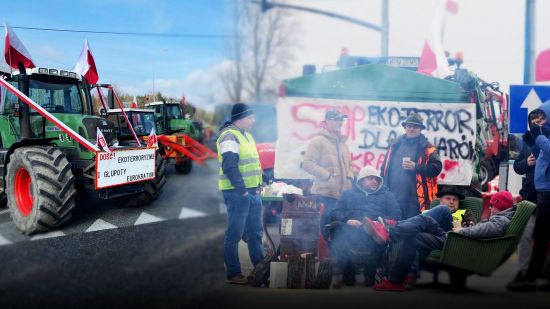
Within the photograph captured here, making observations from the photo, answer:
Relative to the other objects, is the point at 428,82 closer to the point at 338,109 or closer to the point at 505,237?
the point at 338,109

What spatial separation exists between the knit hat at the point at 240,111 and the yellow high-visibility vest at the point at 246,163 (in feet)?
0.70

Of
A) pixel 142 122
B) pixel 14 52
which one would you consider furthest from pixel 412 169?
pixel 14 52

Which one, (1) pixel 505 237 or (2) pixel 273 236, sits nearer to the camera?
(1) pixel 505 237

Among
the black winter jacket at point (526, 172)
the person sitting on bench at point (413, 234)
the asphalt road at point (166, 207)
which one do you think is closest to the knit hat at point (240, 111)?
the asphalt road at point (166, 207)

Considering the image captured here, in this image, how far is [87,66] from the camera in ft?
6.32

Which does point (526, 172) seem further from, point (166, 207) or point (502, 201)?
point (166, 207)

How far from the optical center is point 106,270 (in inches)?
75.6

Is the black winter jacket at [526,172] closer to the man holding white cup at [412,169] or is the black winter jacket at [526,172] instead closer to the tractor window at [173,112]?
the man holding white cup at [412,169]

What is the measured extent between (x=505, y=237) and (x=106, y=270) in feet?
7.07

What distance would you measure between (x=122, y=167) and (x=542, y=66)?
6.73ft

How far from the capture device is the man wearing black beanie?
6.67ft

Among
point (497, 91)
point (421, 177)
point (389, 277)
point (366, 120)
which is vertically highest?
point (497, 91)

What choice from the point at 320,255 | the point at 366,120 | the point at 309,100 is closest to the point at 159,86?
the point at 309,100

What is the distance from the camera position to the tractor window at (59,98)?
1.92m
